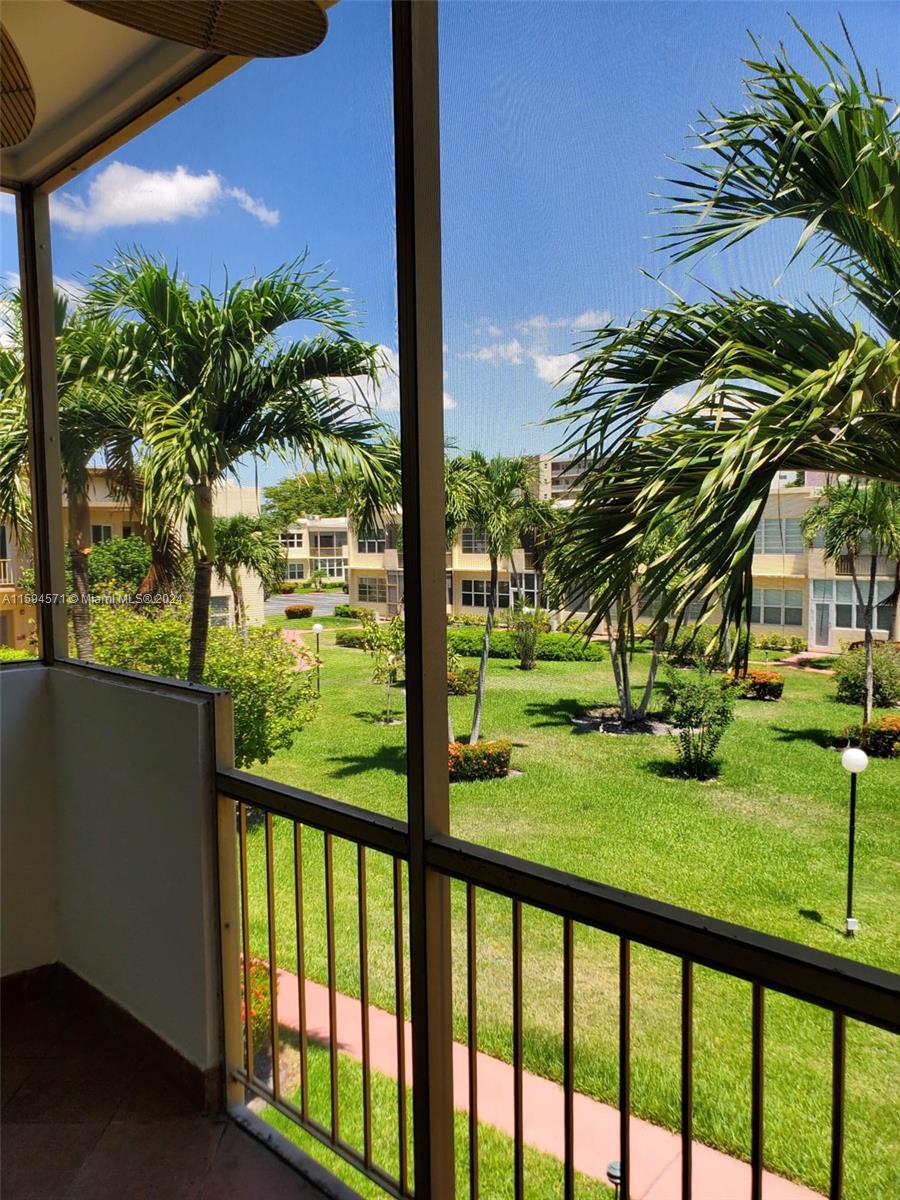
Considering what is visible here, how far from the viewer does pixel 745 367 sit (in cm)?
185

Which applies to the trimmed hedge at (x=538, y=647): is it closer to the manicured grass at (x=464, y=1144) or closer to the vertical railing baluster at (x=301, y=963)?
the vertical railing baluster at (x=301, y=963)

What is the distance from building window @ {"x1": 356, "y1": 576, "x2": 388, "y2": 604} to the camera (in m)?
2.01

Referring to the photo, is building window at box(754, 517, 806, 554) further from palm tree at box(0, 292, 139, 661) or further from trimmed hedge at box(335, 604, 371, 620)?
palm tree at box(0, 292, 139, 661)

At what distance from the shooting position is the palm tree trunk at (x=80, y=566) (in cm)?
291

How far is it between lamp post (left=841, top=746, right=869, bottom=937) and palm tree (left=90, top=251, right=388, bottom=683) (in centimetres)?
197

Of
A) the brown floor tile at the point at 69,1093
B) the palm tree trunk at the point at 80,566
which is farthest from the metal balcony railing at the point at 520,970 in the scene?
the palm tree trunk at the point at 80,566

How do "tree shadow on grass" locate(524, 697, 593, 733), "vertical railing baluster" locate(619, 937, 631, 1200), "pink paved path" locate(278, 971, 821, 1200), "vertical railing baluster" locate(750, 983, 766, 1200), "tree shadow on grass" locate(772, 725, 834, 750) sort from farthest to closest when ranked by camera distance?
"pink paved path" locate(278, 971, 821, 1200) → "tree shadow on grass" locate(524, 697, 593, 733) → "tree shadow on grass" locate(772, 725, 834, 750) → "vertical railing baluster" locate(619, 937, 631, 1200) → "vertical railing baluster" locate(750, 983, 766, 1200)

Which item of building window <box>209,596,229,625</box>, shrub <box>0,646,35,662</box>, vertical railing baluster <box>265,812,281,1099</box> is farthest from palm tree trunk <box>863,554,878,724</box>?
shrub <box>0,646,35,662</box>

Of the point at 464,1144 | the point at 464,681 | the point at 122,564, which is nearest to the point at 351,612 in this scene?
the point at 464,681

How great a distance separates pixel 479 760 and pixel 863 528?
1238 mm

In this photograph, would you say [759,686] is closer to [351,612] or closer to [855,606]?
[855,606]

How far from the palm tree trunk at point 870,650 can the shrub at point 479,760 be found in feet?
3.17

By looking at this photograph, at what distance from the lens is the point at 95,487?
118 inches

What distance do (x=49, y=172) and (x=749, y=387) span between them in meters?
2.33
